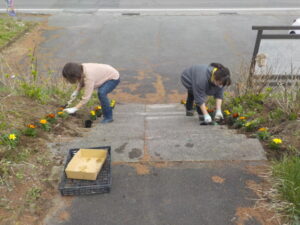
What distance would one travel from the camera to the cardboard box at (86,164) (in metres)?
2.30

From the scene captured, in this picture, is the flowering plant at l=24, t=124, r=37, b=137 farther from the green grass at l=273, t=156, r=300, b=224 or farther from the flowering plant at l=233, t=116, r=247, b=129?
the flowering plant at l=233, t=116, r=247, b=129

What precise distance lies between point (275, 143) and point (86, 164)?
1.99 meters

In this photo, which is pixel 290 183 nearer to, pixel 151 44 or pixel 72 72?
pixel 72 72

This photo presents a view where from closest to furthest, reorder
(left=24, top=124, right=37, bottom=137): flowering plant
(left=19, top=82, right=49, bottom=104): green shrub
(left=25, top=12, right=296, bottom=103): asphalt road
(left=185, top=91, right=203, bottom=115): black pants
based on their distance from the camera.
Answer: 1. (left=24, top=124, right=37, bottom=137): flowering plant
2. (left=19, top=82, right=49, bottom=104): green shrub
3. (left=185, top=91, right=203, bottom=115): black pants
4. (left=25, top=12, right=296, bottom=103): asphalt road

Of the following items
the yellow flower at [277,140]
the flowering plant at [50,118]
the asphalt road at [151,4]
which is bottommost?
the flowering plant at [50,118]

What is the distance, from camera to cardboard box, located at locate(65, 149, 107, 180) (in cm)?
230

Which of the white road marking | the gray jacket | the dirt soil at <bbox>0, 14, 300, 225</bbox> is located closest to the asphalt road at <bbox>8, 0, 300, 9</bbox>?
the white road marking

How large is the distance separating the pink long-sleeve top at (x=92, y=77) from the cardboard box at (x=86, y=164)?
1.42 m

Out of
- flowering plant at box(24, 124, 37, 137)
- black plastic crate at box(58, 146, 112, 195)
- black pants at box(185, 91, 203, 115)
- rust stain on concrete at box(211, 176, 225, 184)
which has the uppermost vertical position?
flowering plant at box(24, 124, 37, 137)

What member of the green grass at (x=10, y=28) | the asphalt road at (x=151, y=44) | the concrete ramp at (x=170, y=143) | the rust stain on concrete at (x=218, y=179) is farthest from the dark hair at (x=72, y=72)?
the green grass at (x=10, y=28)

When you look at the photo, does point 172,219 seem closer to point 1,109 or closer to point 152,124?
point 152,124

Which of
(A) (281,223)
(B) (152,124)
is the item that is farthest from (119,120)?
(A) (281,223)

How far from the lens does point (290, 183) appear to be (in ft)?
6.87

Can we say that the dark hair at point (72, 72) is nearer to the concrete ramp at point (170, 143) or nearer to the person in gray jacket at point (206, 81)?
the concrete ramp at point (170, 143)
